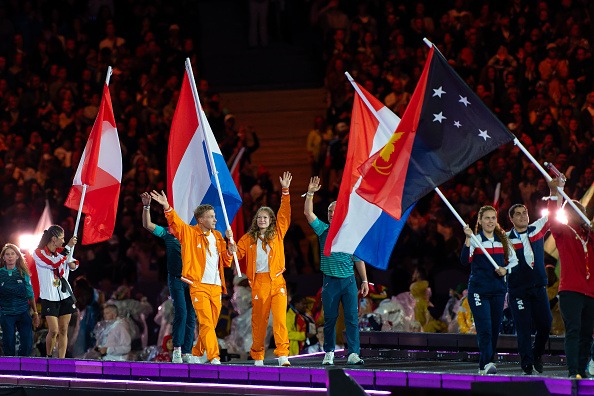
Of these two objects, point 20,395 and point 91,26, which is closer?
point 20,395

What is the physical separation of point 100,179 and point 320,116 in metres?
7.52

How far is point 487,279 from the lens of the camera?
13492 mm

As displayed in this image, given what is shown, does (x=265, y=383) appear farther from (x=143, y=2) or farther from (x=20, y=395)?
(x=143, y=2)

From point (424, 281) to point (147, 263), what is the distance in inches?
205

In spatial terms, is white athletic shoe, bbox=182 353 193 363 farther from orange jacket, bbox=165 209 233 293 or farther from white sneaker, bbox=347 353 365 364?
white sneaker, bbox=347 353 365 364

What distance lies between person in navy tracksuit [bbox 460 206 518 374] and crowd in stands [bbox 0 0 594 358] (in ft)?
12.8

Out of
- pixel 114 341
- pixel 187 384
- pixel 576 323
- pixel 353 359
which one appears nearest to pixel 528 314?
pixel 576 323

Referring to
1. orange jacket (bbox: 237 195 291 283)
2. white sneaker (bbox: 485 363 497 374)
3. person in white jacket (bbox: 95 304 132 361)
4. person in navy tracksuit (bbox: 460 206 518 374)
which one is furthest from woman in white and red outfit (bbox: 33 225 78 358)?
white sneaker (bbox: 485 363 497 374)

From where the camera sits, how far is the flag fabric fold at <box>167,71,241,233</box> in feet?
52.0

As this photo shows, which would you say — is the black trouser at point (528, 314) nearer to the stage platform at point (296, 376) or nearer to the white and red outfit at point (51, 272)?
the stage platform at point (296, 376)

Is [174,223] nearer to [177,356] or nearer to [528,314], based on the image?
[177,356]

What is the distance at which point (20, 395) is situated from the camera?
13.9 metres

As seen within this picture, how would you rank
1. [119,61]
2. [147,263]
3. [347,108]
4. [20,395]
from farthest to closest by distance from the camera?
[119,61] < [347,108] < [147,263] < [20,395]

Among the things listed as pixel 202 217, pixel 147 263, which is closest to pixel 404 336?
pixel 202 217
